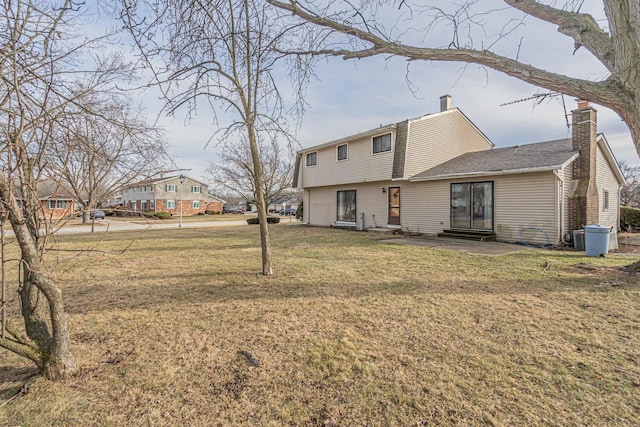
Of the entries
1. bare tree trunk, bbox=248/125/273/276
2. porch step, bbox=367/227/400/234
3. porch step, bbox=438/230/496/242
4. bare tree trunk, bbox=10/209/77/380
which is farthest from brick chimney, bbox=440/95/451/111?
bare tree trunk, bbox=10/209/77/380

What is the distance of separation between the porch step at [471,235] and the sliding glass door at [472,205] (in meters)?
0.22

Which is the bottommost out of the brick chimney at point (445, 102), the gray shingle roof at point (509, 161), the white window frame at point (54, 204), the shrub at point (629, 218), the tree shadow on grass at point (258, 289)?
the tree shadow on grass at point (258, 289)

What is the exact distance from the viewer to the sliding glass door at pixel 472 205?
10.8 m

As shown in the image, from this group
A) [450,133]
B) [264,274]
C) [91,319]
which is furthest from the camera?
[450,133]

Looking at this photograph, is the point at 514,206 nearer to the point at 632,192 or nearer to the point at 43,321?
the point at 43,321

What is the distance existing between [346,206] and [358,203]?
96 cm

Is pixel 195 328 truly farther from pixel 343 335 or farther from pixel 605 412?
pixel 605 412

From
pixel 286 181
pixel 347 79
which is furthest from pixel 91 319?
pixel 286 181

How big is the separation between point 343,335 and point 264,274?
289 centimetres

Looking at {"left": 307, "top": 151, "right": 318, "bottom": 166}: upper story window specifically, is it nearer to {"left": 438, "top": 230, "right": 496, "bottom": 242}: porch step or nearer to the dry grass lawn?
{"left": 438, "top": 230, "right": 496, "bottom": 242}: porch step

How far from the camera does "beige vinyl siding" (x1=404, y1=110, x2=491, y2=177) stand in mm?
12961

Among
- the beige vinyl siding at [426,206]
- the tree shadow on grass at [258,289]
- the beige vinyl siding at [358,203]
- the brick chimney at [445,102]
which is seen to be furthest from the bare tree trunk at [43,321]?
the brick chimney at [445,102]

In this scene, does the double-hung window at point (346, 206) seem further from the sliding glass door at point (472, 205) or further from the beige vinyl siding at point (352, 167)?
the sliding glass door at point (472, 205)

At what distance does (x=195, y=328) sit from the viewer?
3455 millimetres
